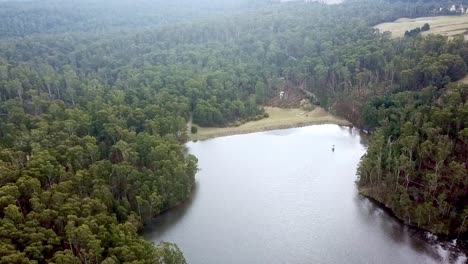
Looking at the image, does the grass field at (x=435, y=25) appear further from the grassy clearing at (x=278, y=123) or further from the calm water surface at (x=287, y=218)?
the calm water surface at (x=287, y=218)

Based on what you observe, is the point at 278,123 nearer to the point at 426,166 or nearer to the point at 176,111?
the point at 176,111

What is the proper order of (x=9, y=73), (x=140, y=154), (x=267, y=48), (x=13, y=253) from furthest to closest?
(x=267, y=48) → (x=9, y=73) → (x=140, y=154) → (x=13, y=253)

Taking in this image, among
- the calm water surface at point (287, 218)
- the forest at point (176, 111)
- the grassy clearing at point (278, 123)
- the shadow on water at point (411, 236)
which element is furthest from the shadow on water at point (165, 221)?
the grassy clearing at point (278, 123)

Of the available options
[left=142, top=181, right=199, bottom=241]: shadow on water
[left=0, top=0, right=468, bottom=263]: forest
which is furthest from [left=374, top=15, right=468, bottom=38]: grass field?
[left=142, top=181, right=199, bottom=241]: shadow on water

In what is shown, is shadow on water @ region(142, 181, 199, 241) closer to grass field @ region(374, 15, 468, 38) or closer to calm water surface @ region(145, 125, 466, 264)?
calm water surface @ region(145, 125, 466, 264)

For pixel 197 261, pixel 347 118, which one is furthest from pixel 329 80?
pixel 197 261

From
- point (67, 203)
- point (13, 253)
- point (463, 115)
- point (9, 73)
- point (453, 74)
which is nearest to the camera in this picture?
point (13, 253)

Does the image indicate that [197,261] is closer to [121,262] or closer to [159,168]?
[121,262]
